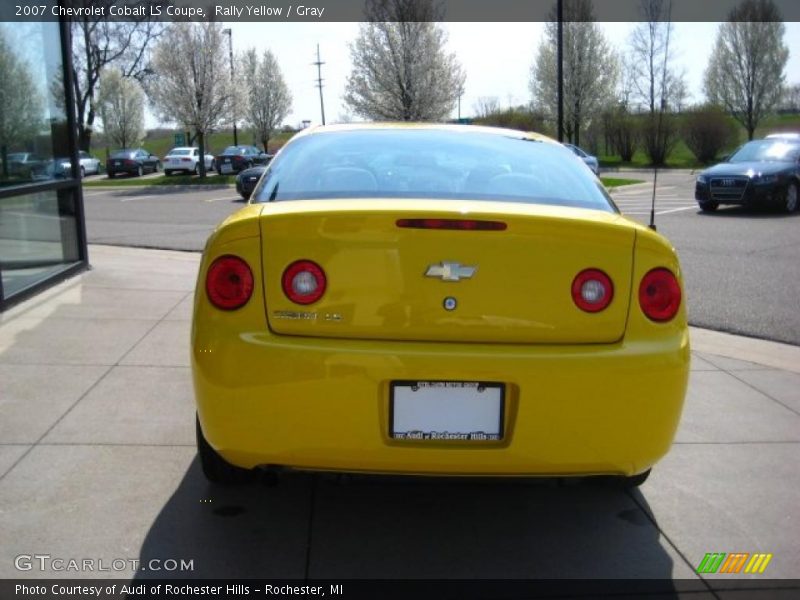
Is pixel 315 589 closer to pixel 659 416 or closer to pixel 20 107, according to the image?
pixel 659 416

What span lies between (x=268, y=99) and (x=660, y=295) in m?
57.9

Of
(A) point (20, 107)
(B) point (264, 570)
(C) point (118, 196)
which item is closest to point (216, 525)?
(B) point (264, 570)

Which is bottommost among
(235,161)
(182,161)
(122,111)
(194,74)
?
(235,161)

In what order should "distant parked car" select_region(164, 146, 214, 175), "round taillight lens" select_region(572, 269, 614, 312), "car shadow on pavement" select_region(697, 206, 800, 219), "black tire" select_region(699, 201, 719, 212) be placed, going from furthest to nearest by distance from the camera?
"distant parked car" select_region(164, 146, 214, 175) < "black tire" select_region(699, 201, 719, 212) < "car shadow on pavement" select_region(697, 206, 800, 219) < "round taillight lens" select_region(572, 269, 614, 312)

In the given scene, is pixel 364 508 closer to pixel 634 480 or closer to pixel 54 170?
pixel 634 480

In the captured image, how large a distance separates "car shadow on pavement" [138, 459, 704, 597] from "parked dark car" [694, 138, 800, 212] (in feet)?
46.3

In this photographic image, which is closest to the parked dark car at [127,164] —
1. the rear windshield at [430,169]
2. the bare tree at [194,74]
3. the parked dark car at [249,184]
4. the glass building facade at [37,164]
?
the bare tree at [194,74]

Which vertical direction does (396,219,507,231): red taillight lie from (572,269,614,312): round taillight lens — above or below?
above

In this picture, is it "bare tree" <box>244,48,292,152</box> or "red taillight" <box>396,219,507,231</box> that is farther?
"bare tree" <box>244,48,292,152</box>

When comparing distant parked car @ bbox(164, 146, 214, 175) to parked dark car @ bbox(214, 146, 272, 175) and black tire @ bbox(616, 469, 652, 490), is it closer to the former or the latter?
parked dark car @ bbox(214, 146, 272, 175)

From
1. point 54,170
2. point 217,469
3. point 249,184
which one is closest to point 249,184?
point 249,184

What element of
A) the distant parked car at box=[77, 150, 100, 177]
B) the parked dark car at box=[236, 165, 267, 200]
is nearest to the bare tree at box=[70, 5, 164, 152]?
the distant parked car at box=[77, 150, 100, 177]

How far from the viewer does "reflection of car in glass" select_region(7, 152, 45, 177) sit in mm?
7213

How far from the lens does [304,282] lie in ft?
9.06
